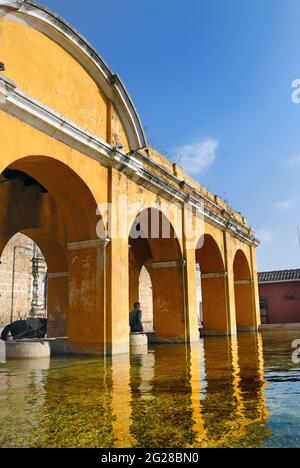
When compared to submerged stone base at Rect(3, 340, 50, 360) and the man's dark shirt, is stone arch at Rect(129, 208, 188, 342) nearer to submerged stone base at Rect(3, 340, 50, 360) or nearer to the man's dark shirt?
the man's dark shirt

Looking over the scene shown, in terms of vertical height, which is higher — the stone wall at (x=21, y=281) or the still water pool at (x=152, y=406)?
the stone wall at (x=21, y=281)

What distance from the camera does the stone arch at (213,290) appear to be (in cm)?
1711

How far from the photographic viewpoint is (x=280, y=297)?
26.8 meters

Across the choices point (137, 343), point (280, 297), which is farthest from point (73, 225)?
point (280, 297)

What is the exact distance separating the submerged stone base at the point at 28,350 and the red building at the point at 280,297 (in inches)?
805

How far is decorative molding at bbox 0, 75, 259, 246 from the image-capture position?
23.4 ft

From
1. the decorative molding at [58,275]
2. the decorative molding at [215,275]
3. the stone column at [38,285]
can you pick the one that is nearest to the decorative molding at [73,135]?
the decorative molding at [58,275]

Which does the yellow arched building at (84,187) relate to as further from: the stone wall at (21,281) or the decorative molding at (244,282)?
the decorative molding at (244,282)

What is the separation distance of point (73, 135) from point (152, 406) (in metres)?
6.03

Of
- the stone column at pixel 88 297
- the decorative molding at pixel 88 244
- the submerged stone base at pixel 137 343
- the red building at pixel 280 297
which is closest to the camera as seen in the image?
the stone column at pixel 88 297

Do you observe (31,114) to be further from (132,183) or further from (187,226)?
(187,226)

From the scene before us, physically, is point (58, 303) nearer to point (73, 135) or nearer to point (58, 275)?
point (58, 275)

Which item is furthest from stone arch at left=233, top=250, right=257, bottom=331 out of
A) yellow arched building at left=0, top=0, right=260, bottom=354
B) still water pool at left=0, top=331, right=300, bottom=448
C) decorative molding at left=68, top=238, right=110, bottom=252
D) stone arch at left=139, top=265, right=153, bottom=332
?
still water pool at left=0, top=331, right=300, bottom=448
